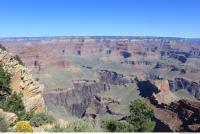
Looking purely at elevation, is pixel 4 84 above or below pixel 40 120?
above

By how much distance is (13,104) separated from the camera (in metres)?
28.1

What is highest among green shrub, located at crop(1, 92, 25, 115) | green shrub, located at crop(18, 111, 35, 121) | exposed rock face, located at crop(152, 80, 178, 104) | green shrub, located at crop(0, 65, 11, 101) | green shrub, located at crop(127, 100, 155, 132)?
green shrub, located at crop(0, 65, 11, 101)

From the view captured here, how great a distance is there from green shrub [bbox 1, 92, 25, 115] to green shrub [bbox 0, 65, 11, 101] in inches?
27.2

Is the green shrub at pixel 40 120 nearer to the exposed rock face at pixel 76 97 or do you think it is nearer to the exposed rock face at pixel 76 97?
the exposed rock face at pixel 76 97

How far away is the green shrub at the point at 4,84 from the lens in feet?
96.6

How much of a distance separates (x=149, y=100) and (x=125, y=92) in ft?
209

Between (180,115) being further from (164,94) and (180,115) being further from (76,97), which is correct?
(76,97)

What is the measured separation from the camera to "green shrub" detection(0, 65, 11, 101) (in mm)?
29431

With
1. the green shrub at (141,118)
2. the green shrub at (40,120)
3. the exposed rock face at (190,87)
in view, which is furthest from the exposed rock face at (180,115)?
the exposed rock face at (190,87)

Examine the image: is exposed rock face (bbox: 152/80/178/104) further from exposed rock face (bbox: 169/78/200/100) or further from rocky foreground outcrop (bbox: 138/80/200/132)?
exposed rock face (bbox: 169/78/200/100)

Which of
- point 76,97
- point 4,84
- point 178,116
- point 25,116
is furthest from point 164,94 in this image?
point 76,97

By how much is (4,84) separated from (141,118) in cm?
1126

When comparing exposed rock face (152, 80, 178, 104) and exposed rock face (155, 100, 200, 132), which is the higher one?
exposed rock face (155, 100, 200, 132)

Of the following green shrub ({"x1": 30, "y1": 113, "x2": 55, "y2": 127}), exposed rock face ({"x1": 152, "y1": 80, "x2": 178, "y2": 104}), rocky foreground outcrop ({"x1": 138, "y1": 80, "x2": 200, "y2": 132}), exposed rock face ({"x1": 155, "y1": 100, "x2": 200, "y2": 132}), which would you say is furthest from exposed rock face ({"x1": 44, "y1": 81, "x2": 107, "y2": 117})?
green shrub ({"x1": 30, "y1": 113, "x2": 55, "y2": 127})
